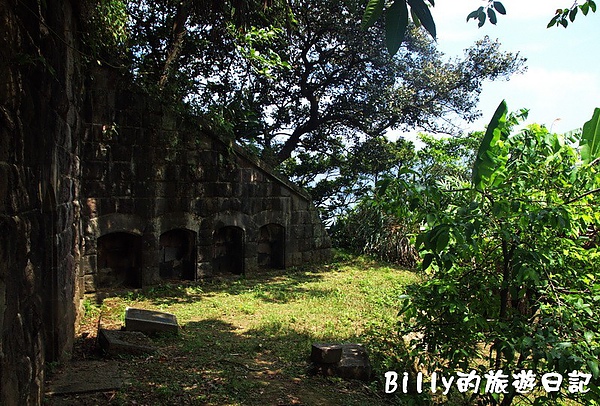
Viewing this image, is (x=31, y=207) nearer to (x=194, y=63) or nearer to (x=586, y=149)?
(x=586, y=149)

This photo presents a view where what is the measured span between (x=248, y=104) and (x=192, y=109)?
3.72 m

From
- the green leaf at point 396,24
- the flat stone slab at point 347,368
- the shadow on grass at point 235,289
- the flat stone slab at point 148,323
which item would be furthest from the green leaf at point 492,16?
the shadow on grass at point 235,289

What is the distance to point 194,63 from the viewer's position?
11.5 metres

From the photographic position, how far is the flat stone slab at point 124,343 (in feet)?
17.5

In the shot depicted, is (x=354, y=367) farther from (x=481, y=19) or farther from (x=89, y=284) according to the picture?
(x=89, y=284)

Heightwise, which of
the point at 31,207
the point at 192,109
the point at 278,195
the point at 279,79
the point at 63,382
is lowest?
the point at 63,382

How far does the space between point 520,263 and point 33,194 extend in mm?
3245

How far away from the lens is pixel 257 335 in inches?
257

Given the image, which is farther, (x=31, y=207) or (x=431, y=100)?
(x=431, y=100)

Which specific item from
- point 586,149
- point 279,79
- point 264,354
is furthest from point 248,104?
point 586,149

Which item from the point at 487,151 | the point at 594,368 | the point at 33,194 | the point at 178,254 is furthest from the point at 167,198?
the point at 594,368

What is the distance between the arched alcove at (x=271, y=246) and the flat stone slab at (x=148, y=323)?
4906 mm

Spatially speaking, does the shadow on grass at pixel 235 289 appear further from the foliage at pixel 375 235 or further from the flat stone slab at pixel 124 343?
the foliage at pixel 375 235

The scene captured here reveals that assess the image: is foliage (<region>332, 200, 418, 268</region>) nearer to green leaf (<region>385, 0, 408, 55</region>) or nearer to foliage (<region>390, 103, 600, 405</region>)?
foliage (<region>390, 103, 600, 405</region>)
